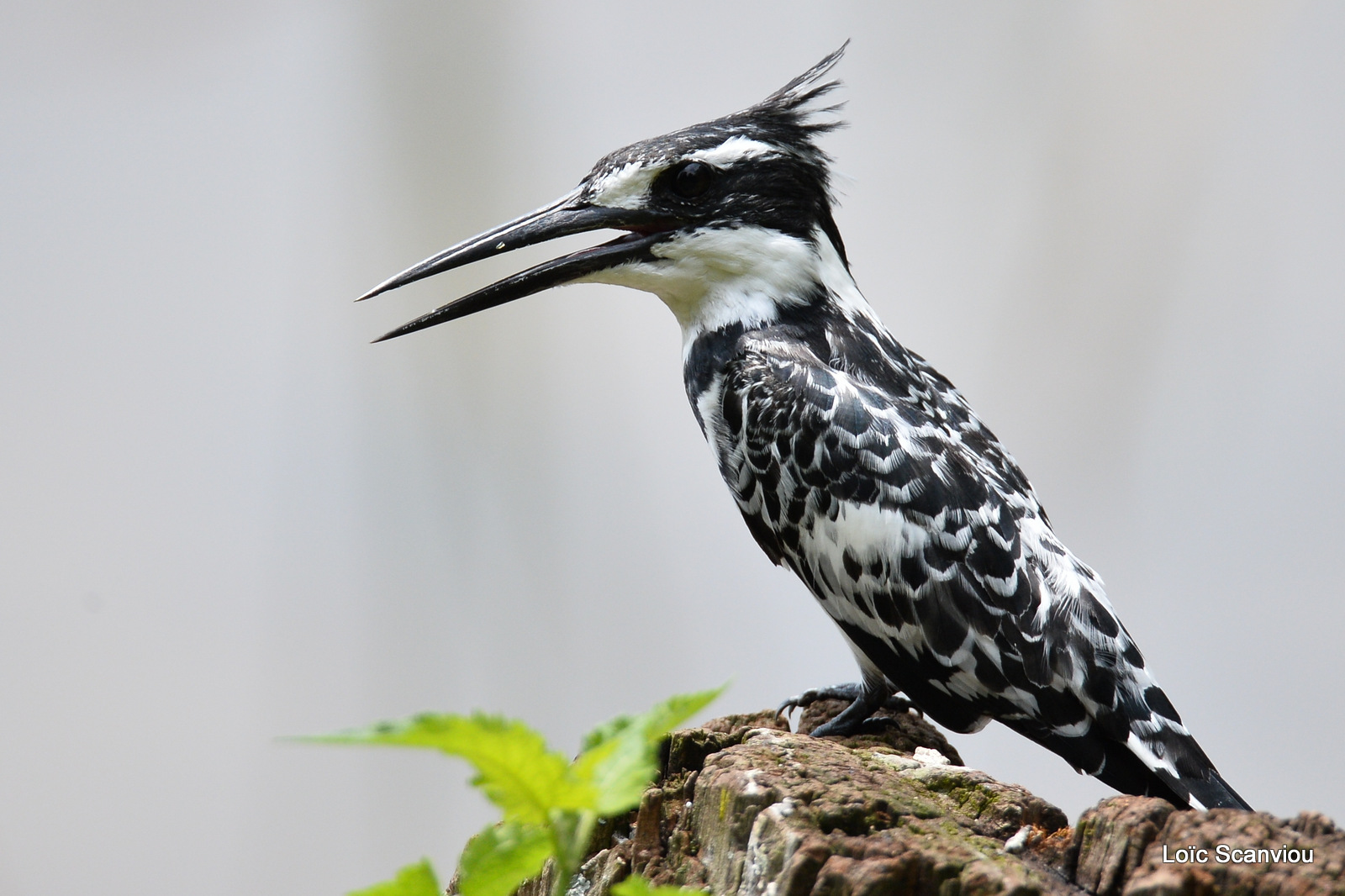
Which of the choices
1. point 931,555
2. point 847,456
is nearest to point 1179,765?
point 931,555

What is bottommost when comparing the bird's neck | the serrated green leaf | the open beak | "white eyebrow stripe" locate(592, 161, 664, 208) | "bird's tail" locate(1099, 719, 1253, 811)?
"bird's tail" locate(1099, 719, 1253, 811)

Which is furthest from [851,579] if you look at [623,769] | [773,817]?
[623,769]

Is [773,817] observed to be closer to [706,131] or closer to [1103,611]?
[1103,611]

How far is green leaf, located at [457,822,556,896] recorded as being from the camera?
566 mm

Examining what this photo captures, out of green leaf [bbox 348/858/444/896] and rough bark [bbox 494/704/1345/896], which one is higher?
green leaf [bbox 348/858/444/896]

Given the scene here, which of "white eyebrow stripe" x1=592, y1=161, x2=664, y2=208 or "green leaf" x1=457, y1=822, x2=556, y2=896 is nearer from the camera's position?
"green leaf" x1=457, y1=822, x2=556, y2=896

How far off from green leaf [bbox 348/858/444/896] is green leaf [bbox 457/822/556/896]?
0.02 metres

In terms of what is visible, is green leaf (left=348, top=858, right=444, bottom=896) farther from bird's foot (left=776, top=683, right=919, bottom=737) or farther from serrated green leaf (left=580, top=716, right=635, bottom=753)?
bird's foot (left=776, top=683, right=919, bottom=737)

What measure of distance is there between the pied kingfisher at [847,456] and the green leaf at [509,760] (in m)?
1.17
